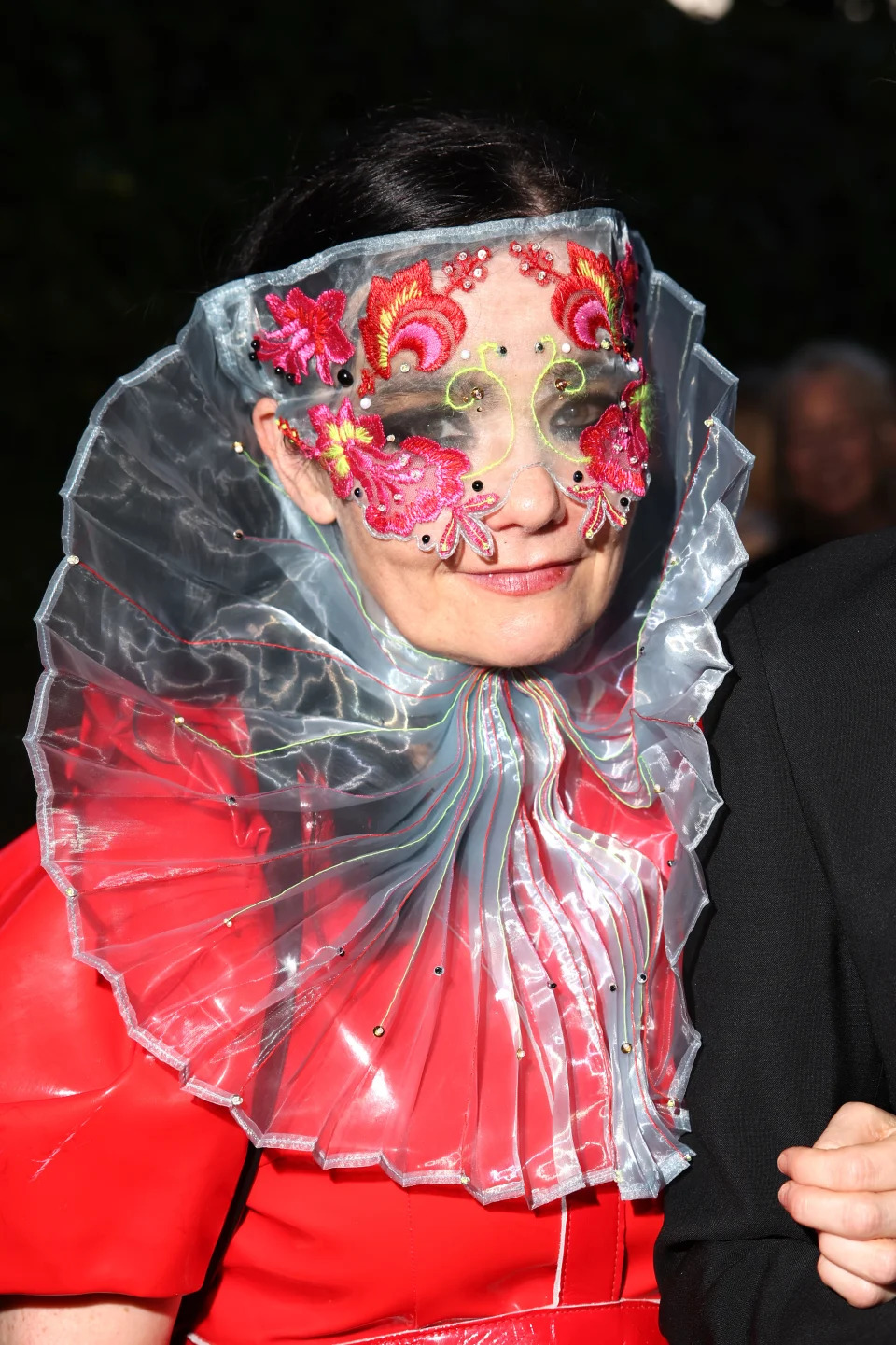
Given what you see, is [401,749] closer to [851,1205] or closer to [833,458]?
[851,1205]

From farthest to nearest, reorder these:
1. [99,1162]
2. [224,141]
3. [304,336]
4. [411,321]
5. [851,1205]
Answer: [224,141] → [304,336] → [411,321] → [99,1162] → [851,1205]

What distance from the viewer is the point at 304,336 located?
1.76m

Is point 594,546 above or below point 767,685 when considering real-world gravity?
above

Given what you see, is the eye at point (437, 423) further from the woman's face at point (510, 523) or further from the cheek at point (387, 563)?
the cheek at point (387, 563)

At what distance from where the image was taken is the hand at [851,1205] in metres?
1.38

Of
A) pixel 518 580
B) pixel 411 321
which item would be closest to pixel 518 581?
pixel 518 580

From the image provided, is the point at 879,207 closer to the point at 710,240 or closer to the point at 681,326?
the point at 710,240

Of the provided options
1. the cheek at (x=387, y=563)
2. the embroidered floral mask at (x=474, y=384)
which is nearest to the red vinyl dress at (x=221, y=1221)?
the cheek at (x=387, y=563)

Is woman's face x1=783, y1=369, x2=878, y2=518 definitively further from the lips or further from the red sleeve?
the red sleeve

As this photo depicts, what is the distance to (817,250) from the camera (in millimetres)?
7031

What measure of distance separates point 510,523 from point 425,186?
45cm

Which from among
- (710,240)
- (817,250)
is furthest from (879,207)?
(710,240)

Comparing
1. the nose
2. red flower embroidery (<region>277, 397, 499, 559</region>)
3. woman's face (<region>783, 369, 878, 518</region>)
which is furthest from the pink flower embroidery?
woman's face (<region>783, 369, 878, 518</region>)

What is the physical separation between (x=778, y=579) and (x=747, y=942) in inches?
19.8
